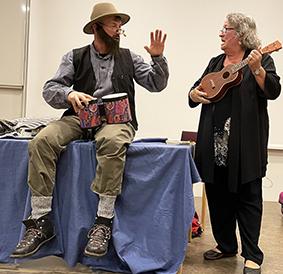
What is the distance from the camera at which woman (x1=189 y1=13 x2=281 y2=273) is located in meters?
1.81

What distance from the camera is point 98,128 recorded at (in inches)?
72.0

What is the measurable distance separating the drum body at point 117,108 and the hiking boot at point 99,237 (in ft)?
1.43

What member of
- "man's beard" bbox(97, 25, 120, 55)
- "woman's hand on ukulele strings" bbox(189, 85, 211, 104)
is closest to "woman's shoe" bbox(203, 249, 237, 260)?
"woman's hand on ukulele strings" bbox(189, 85, 211, 104)

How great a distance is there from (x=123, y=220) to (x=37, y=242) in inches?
14.2

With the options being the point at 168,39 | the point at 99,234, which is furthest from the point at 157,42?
the point at 168,39

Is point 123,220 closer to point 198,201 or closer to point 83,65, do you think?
point 83,65

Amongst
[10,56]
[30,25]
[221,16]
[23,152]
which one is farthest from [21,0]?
[23,152]

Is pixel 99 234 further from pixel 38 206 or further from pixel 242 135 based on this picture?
pixel 242 135

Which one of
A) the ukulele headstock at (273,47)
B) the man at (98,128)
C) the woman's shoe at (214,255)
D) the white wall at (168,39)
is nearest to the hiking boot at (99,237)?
the man at (98,128)

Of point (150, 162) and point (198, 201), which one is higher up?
point (150, 162)

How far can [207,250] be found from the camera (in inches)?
88.0

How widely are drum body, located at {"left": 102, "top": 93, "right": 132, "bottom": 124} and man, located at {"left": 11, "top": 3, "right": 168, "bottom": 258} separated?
3 centimetres

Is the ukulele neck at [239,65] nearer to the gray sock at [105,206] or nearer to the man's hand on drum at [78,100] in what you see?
the man's hand on drum at [78,100]

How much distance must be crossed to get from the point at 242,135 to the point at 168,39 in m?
1.99
